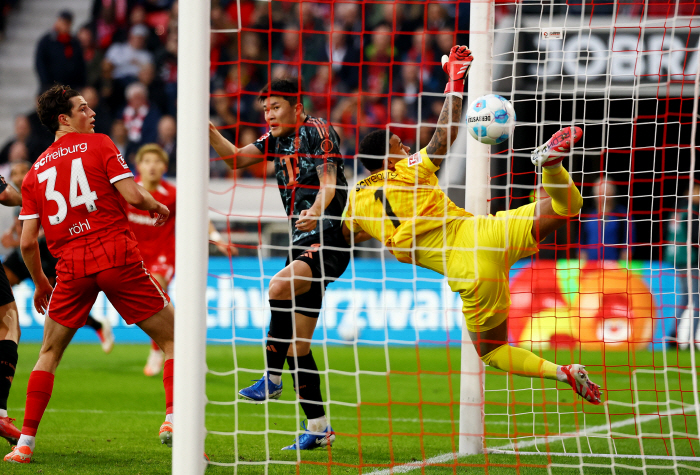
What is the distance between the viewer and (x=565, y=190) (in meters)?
4.18

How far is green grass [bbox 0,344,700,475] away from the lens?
4.46m

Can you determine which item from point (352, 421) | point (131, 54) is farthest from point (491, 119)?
point (131, 54)

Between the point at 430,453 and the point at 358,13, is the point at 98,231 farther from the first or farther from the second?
the point at 358,13

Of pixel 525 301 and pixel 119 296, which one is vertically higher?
pixel 119 296

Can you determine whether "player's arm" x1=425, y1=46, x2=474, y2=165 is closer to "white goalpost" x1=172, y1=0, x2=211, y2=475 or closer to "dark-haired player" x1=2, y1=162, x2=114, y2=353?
"white goalpost" x1=172, y1=0, x2=211, y2=475

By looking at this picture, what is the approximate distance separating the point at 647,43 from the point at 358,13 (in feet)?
19.8

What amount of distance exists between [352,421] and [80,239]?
8.75 ft

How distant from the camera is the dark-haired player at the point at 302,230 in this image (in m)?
4.72

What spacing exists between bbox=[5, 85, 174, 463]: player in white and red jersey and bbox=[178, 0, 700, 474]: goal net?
1.67 feet

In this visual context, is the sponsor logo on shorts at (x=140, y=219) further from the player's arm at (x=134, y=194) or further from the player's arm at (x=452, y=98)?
the player's arm at (x=452, y=98)

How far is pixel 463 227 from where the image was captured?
4.47m

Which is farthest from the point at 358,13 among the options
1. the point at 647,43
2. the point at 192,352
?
the point at 192,352

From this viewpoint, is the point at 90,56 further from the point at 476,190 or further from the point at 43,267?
the point at 476,190

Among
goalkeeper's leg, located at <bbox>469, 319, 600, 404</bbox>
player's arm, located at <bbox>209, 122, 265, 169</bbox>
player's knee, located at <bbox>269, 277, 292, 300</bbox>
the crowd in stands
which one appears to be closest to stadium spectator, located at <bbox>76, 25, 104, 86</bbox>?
the crowd in stands
